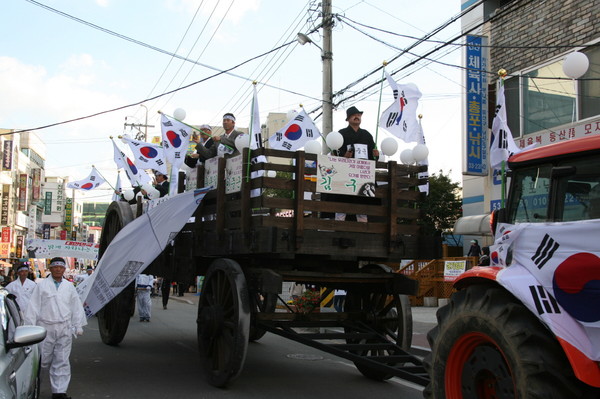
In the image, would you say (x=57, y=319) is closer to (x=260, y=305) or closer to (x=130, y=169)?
(x=260, y=305)

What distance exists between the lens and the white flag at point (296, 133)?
27.0 ft

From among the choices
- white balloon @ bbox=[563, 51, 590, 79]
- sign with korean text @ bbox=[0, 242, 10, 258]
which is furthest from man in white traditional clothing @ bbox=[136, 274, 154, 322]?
sign with korean text @ bbox=[0, 242, 10, 258]

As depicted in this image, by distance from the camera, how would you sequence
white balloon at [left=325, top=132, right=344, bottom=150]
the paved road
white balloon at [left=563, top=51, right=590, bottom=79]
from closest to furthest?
the paved road
white balloon at [left=325, top=132, right=344, bottom=150]
white balloon at [left=563, top=51, right=590, bottom=79]

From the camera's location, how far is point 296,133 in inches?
326

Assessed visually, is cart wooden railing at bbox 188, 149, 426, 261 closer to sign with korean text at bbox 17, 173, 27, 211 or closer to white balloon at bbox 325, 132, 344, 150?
white balloon at bbox 325, 132, 344, 150

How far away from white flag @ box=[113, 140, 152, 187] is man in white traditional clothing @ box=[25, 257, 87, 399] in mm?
5525

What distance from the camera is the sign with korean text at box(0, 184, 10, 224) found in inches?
1891

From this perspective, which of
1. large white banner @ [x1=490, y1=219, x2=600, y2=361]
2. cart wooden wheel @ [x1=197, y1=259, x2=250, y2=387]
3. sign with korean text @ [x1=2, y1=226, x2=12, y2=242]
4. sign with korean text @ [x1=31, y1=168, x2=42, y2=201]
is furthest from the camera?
sign with korean text @ [x1=31, y1=168, x2=42, y2=201]

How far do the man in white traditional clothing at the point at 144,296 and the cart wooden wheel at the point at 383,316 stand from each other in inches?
320

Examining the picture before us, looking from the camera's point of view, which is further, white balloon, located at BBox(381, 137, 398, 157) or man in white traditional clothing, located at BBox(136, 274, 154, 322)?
man in white traditional clothing, located at BBox(136, 274, 154, 322)

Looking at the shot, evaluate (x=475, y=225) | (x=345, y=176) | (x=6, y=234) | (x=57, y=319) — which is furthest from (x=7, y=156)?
(x=345, y=176)

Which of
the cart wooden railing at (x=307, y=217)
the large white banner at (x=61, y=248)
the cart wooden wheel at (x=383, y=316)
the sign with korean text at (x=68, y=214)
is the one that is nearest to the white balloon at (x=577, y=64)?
the cart wooden railing at (x=307, y=217)

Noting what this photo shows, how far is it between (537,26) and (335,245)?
1292 centimetres

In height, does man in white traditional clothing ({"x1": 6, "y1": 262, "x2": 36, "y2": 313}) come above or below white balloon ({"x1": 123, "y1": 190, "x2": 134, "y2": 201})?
below
